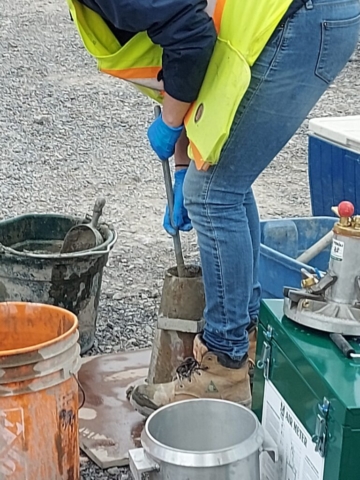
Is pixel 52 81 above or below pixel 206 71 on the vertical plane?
below

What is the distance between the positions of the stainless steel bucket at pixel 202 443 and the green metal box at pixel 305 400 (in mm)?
70

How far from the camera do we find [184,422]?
84.9 inches

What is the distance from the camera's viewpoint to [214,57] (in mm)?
2279

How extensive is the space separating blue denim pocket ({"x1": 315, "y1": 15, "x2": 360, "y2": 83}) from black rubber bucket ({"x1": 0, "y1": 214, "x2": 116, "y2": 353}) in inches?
40.8

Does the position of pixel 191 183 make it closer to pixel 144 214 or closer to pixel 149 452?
pixel 149 452

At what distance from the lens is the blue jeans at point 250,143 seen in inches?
87.4

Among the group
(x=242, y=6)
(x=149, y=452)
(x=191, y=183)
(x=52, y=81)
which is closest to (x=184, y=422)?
(x=149, y=452)

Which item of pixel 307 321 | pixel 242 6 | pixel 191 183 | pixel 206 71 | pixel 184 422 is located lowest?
pixel 184 422

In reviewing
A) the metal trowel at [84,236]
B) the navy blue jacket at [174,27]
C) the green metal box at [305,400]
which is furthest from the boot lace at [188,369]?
the navy blue jacket at [174,27]

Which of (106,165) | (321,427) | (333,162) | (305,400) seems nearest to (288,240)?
(333,162)

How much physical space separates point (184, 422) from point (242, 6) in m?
1.04

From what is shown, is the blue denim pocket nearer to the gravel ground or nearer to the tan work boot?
the tan work boot

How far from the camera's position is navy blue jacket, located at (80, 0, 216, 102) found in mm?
2092

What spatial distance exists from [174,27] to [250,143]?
382mm
